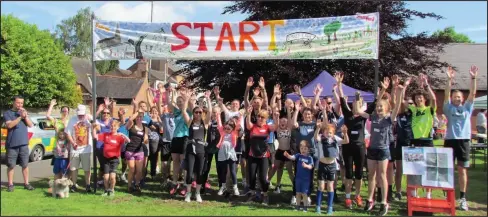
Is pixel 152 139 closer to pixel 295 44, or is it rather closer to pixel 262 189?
pixel 262 189

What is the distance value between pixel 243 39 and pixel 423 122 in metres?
3.79

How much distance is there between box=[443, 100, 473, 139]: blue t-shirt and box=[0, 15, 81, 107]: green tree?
34234mm

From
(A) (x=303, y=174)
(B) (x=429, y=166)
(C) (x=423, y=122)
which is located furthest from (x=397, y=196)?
(A) (x=303, y=174)

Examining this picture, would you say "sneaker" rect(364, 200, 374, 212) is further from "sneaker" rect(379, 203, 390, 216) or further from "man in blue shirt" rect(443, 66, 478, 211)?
"man in blue shirt" rect(443, 66, 478, 211)

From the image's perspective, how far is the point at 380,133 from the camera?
6.93 m

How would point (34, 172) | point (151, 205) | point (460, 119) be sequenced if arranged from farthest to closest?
point (34, 172) → point (151, 205) → point (460, 119)

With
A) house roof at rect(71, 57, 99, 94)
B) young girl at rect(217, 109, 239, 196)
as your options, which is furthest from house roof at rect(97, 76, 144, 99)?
young girl at rect(217, 109, 239, 196)

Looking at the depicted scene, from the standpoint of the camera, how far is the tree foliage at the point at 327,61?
17844 millimetres

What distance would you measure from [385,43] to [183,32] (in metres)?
12.5

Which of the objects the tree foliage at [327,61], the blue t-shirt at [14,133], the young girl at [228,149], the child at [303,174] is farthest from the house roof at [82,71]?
the child at [303,174]

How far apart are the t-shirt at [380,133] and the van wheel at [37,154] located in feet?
39.3

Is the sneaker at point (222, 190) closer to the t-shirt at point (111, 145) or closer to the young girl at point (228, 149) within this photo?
the young girl at point (228, 149)

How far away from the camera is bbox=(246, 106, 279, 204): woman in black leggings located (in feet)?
25.1

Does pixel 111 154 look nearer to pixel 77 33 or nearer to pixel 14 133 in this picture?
pixel 14 133
